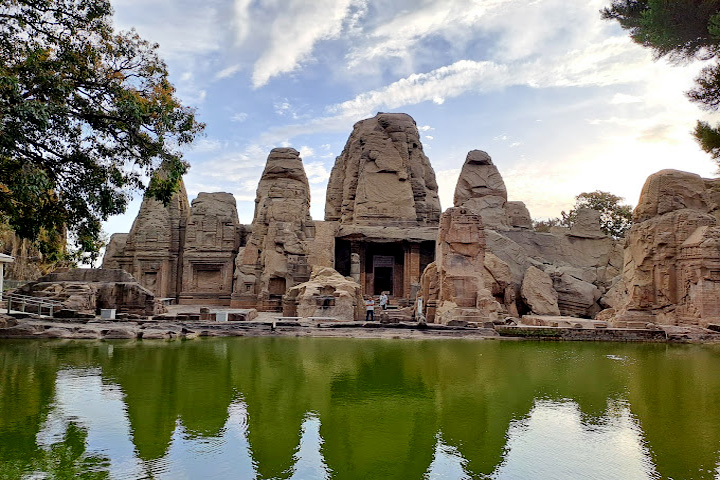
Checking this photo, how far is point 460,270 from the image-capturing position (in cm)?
1773

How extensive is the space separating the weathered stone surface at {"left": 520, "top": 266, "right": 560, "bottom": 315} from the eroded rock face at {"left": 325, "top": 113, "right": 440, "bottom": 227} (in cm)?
973

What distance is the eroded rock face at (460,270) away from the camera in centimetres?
1727

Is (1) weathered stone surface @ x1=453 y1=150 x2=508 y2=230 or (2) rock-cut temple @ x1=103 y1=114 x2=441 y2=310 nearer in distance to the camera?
(2) rock-cut temple @ x1=103 y1=114 x2=441 y2=310

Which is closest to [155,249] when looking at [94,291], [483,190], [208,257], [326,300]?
[208,257]

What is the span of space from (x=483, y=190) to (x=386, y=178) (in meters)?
6.11

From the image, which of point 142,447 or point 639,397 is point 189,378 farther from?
point 639,397

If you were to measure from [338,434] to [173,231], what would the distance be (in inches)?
1009

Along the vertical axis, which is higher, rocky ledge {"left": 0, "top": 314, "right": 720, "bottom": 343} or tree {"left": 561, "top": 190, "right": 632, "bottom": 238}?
tree {"left": 561, "top": 190, "right": 632, "bottom": 238}

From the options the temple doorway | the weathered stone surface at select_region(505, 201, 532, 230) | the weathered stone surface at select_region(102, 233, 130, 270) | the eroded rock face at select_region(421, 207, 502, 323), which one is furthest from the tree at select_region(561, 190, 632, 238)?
the weathered stone surface at select_region(102, 233, 130, 270)

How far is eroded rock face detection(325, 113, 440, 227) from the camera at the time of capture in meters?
31.2

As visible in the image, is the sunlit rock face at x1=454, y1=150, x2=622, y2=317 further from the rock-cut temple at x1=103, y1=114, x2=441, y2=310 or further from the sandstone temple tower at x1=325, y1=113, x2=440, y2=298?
the rock-cut temple at x1=103, y1=114, x2=441, y2=310

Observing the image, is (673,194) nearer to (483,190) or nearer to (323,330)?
(323,330)

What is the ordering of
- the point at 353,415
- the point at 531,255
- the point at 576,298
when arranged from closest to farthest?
the point at 353,415 < the point at 576,298 < the point at 531,255

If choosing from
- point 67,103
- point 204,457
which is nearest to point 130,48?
point 67,103
